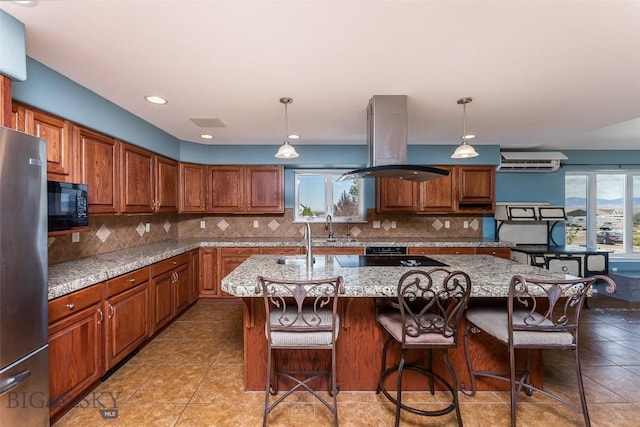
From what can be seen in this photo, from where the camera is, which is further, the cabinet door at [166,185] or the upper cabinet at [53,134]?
the cabinet door at [166,185]

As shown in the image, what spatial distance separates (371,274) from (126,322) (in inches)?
83.2

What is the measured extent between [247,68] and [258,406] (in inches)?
93.1

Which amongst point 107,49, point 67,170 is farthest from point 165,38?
point 67,170

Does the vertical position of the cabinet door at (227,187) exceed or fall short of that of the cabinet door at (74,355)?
it exceeds it

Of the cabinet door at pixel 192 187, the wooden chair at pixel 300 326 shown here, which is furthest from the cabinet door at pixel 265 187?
the wooden chair at pixel 300 326

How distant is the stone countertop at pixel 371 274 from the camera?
5.81 feet

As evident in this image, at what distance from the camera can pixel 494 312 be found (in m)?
1.94

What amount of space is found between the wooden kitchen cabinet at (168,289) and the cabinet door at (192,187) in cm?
83

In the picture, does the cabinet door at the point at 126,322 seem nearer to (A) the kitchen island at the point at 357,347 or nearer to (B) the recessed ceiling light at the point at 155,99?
(A) the kitchen island at the point at 357,347

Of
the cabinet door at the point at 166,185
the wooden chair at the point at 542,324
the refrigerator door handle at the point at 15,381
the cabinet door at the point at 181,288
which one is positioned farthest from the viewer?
the cabinet door at the point at 166,185

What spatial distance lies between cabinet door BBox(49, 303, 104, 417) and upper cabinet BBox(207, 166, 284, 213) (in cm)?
242

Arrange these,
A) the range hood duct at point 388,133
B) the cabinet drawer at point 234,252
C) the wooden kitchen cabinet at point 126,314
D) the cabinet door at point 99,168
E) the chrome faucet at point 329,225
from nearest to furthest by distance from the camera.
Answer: the wooden kitchen cabinet at point 126,314 < the cabinet door at point 99,168 < the range hood duct at point 388,133 < the cabinet drawer at point 234,252 < the chrome faucet at point 329,225

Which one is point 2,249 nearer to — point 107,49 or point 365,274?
point 107,49

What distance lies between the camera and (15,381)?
1.37 metres
